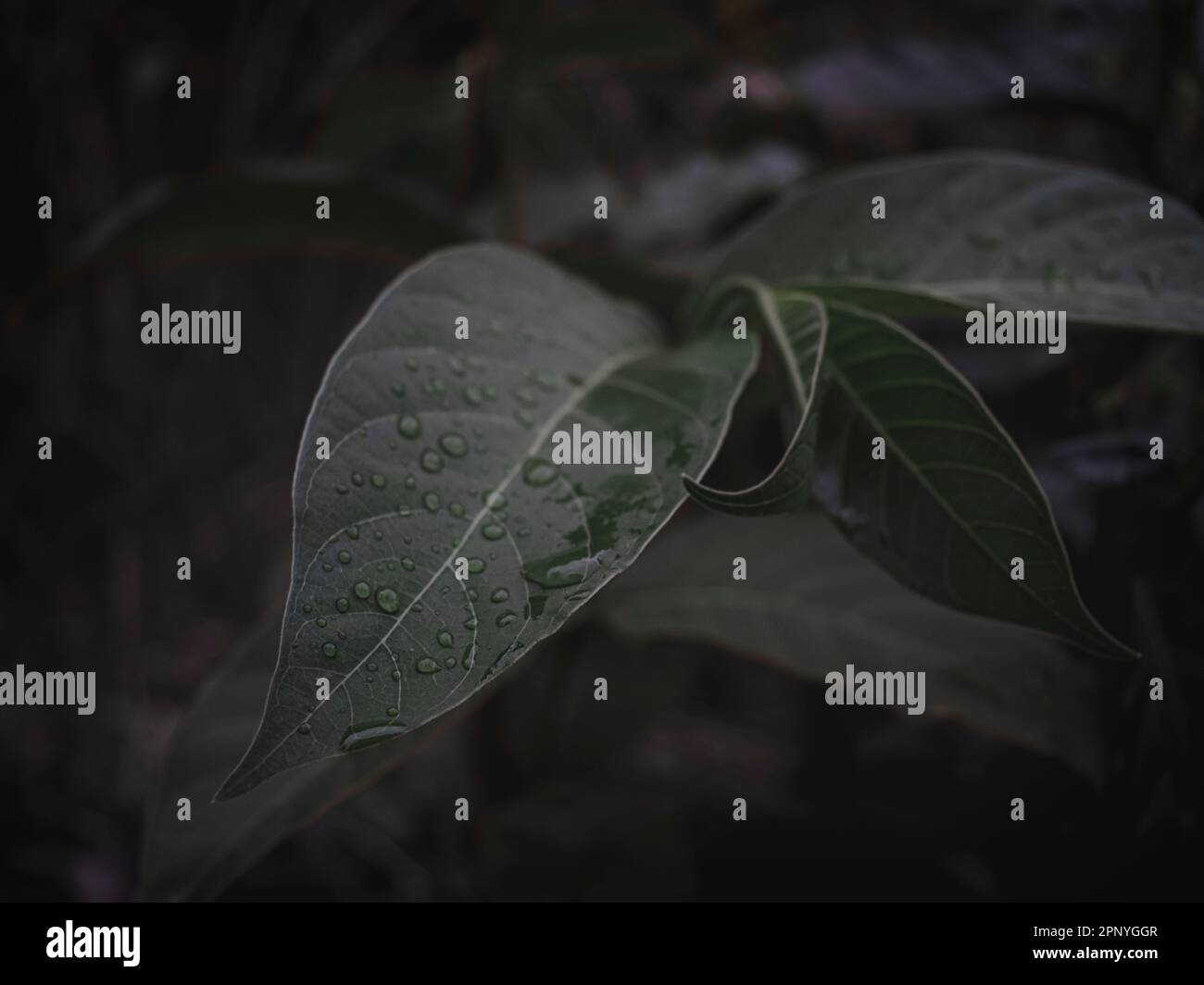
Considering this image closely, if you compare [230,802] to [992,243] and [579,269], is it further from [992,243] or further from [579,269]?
[992,243]

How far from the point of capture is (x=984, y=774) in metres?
0.86

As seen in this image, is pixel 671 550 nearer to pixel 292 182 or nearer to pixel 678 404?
pixel 678 404

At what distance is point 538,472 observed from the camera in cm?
42

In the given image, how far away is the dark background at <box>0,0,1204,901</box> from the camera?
0.68m

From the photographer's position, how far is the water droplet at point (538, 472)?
0.41 m

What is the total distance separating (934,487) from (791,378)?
10cm

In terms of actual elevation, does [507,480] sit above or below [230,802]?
above

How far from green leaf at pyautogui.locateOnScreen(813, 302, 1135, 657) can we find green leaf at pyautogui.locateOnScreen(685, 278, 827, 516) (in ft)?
0.09

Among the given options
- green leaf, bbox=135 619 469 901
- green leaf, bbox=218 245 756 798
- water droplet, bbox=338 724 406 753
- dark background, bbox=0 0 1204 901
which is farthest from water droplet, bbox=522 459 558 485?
dark background, bbox=0 0 1204 901

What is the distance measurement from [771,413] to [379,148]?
2.20 ft

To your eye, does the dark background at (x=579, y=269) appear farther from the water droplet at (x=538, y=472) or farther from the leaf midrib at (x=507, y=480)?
the water droplet at (x=538, y=472)

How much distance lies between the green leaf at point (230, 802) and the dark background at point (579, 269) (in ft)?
0.27

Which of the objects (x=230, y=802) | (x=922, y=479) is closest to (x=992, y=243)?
(x=922, y=479)
